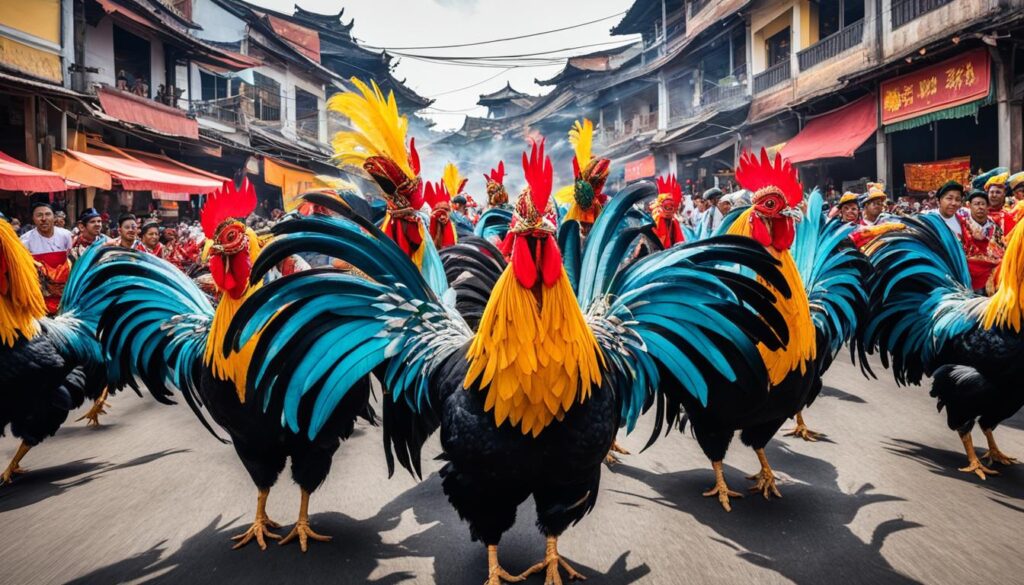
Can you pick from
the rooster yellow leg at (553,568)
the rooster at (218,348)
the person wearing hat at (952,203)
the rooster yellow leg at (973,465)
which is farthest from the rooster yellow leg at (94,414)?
the person wearing hat at (952,203)

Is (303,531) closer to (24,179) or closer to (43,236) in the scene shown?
(43,236)

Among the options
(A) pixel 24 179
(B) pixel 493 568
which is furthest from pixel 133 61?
(B) pixel 493 568

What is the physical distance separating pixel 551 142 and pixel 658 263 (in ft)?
124

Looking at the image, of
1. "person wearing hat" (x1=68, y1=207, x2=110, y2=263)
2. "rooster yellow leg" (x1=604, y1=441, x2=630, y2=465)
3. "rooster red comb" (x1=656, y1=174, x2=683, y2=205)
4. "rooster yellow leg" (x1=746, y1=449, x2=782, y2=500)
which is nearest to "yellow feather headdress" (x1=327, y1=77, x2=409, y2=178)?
"rooster yellow leg" (x1=604, y1=441, x2=630, y2=465)

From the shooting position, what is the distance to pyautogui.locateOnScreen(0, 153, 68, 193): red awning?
945cm

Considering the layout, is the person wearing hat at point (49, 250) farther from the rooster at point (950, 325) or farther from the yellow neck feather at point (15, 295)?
the rooster at point (950, 325)

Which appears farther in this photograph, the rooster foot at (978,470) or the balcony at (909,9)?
the balcony at (909,9)

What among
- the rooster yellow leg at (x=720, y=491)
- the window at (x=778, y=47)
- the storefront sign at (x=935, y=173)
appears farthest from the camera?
the window at (x=778, y=47)

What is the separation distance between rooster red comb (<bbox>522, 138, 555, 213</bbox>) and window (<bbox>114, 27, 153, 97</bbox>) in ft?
56.1

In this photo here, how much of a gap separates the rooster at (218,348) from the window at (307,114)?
1005 inches

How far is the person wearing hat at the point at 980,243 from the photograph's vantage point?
569 cm

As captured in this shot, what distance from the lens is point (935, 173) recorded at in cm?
1222

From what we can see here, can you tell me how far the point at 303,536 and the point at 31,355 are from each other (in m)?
2.19

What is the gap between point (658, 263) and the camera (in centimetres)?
292
